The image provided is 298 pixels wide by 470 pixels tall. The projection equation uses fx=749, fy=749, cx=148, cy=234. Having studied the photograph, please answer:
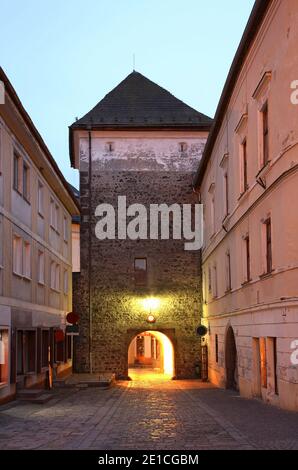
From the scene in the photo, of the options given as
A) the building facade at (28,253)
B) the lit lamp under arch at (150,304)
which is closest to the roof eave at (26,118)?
the building facade at (28,253)

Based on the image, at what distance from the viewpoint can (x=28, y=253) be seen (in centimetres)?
2359

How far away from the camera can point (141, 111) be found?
1412 inches

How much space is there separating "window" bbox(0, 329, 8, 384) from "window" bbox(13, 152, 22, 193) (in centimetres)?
431

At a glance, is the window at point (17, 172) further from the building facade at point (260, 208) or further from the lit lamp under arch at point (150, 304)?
the lit lamp under arch at point (150, 304)

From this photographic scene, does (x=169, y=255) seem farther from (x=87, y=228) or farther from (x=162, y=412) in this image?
(x=162, y=412)

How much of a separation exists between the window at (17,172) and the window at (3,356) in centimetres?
431

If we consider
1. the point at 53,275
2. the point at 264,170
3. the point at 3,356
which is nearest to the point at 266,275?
the point at 264,170

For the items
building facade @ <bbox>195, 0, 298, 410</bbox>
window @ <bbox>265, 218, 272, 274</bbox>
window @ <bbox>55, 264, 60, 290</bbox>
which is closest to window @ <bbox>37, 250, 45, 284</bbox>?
window @ <bbox>55, 264, 60, 290</bbox>

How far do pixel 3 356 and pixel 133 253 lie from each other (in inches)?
596

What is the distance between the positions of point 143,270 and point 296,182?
64.1 feet

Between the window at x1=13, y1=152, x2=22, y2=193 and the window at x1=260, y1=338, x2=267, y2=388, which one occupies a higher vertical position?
the window at x1=13, y1=152, x2=22, y2=193

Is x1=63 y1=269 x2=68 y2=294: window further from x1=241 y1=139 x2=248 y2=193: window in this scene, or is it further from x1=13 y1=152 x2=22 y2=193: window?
x1=241 y1=139 x2=248 y2=193: window

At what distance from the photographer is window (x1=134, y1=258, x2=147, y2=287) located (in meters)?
33.8

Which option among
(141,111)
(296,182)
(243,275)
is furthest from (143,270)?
(296,182)
